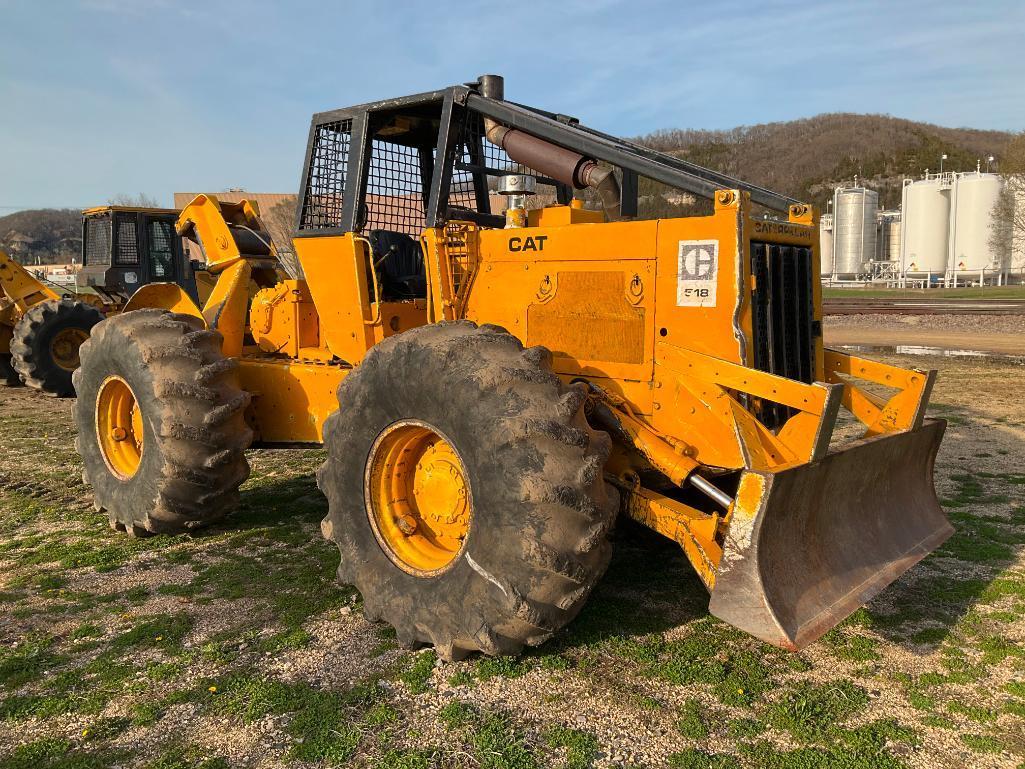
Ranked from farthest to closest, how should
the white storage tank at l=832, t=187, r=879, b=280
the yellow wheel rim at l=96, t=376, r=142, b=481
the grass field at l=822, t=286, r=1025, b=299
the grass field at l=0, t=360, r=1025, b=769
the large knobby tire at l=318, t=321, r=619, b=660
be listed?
the white storage tank at l=832, t=187, r=879, b=280 < the grass field at l=822, t=286, r=1025, b=299 < the yellow wheel rim at l=96, t=376, r=142, b=481 < the large knobby tire at l=318, t=321, r=619, b=660 < the grass field at l=0, t=360, r=1025, b=769

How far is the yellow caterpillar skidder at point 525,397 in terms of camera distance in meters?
3.65

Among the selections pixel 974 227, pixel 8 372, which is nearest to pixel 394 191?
pixel 8 372

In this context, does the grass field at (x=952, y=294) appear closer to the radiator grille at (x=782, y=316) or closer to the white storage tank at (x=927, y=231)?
the white storage tank at (x=927, y=231)

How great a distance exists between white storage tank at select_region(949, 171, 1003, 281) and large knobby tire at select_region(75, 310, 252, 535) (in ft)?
213

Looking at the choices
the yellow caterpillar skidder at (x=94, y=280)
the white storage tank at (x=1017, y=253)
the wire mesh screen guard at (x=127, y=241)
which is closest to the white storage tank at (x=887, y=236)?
the white storage tank at (x=1017, y=253)

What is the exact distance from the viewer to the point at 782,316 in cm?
470

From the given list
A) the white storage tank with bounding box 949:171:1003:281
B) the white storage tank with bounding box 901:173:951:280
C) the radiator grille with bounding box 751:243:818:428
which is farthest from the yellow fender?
the white storage tank with bounding box 901:173:951:280

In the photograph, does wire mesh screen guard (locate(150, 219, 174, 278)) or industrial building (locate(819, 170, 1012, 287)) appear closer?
wire mesh screen guard (locate(150, 219, 174, 278))

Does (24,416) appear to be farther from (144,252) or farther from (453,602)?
(453,602)

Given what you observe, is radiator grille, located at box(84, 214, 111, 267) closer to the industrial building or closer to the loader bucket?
the loader bucket

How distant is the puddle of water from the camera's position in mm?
16766

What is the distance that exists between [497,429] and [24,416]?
10457 millimetres

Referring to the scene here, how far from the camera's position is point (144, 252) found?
14.1 metres

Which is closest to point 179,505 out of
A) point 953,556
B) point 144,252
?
point 953,556
